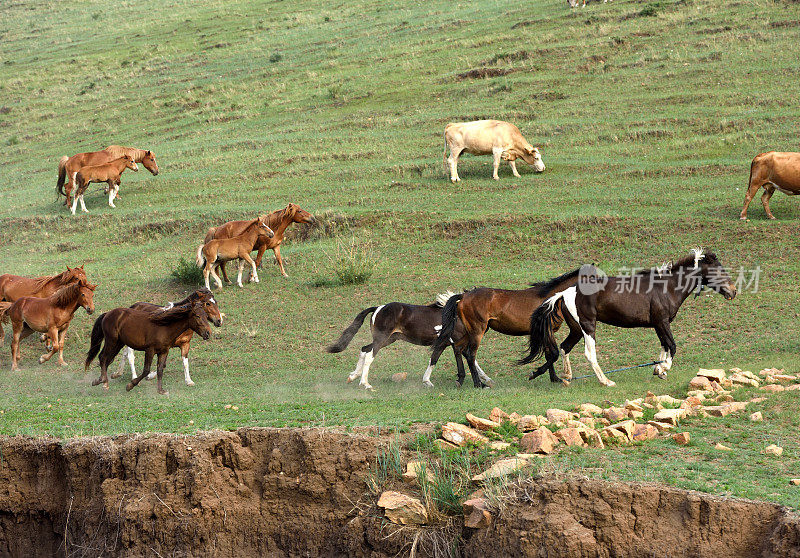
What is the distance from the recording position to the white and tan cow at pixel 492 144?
2489cm

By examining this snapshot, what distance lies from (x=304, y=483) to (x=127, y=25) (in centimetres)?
5774

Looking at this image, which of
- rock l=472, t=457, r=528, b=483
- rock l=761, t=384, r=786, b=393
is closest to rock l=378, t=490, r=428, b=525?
rock l=472, t=457, r=528, b=483

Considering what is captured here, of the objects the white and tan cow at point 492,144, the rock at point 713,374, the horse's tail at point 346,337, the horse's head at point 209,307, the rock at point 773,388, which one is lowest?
the horse's tail at point 346,337

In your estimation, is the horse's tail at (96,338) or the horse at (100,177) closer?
the horse's tail at (96,338)

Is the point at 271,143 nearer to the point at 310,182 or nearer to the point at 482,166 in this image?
the point at 310,182

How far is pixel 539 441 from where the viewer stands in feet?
28.7

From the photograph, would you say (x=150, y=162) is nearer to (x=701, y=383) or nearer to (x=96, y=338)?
(x=96, y=338)

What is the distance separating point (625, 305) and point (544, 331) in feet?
4.60

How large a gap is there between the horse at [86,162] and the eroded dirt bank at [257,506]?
18.6 m

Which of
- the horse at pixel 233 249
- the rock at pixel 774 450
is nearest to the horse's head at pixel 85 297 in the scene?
the horse at pixel 233 249

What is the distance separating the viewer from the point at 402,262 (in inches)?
786

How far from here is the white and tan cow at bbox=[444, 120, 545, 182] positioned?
24.9 metres

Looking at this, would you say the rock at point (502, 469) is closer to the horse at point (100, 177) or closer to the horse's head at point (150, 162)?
the horse at point (100, 177)

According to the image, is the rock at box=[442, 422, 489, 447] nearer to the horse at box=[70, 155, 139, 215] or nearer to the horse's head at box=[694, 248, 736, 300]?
the horse's head at box=[694, 248, 736, 300]
